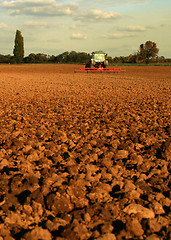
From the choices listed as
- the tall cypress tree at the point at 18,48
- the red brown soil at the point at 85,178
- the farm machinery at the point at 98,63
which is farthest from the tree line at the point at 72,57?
the red brown soil at the point at 85,178

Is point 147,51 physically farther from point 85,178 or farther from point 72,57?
point 85,178

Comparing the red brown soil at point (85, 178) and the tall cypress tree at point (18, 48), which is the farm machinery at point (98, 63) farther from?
the tall cypress tree at point (18, 48)

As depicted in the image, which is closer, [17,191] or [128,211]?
[128,211]

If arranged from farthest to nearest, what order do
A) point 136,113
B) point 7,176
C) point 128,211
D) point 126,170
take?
1. point 136,113
2. point 126,170
3. point 7,176
4. point 128,211

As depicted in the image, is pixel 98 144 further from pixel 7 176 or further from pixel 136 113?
pixel 136 113

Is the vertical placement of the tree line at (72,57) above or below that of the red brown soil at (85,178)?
above

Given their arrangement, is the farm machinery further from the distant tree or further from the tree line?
the distant tree

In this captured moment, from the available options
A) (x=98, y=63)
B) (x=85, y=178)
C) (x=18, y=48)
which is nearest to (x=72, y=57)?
(x=18, y=48)

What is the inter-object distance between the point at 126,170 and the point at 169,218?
109cm

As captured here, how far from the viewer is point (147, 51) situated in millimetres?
77250

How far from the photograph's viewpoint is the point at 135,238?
2.33 meters

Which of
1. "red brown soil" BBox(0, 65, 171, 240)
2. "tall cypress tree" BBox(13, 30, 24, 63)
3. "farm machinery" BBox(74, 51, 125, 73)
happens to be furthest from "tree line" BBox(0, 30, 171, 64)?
"red brown soil" BBox(0, 65, 171, 240)

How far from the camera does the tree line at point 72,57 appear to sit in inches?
2881

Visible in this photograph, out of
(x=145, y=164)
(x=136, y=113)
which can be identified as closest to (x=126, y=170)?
(x=145, y=164)
